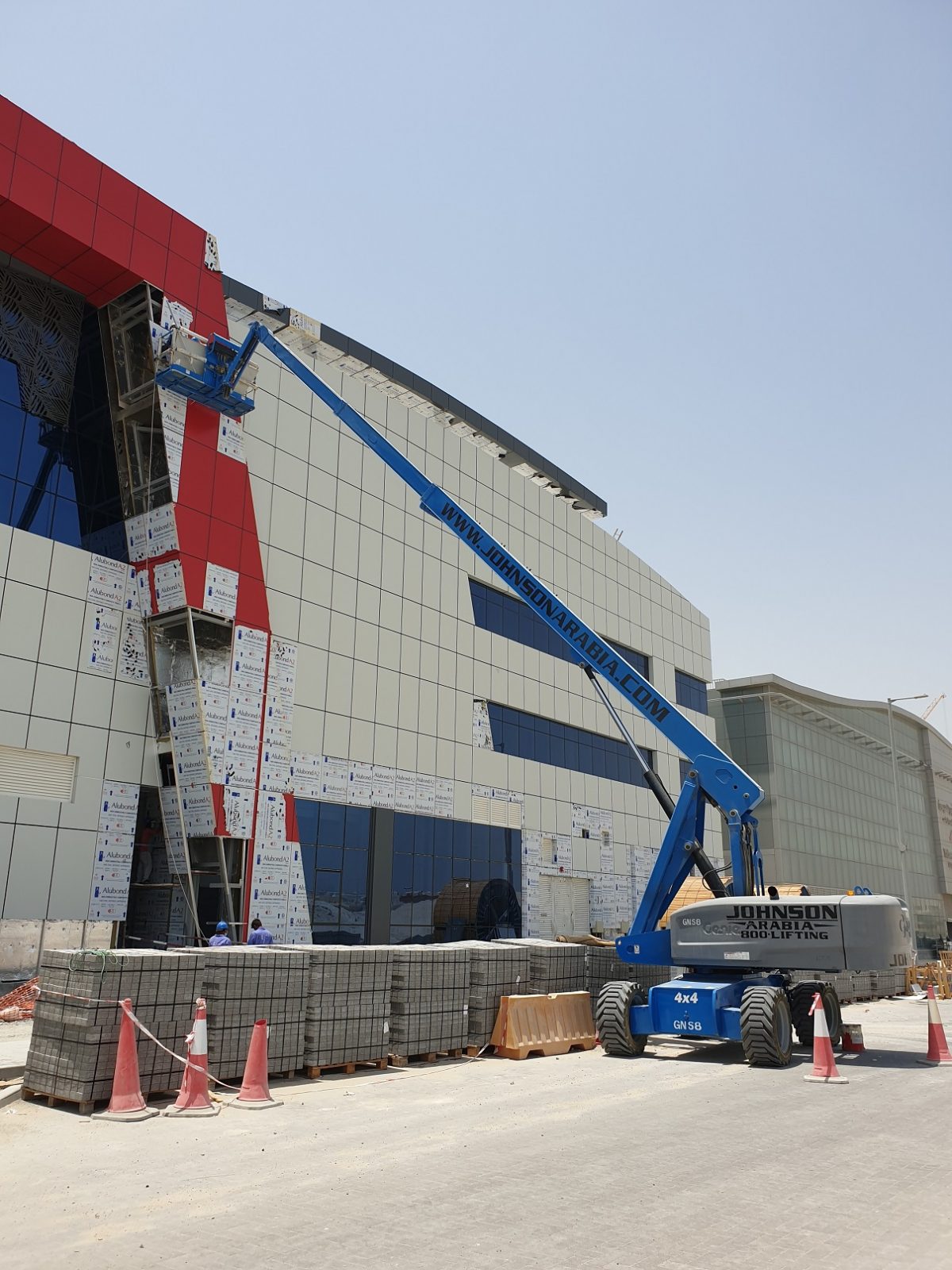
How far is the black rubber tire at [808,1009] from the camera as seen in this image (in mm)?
16047

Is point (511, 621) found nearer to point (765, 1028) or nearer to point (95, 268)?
point (95, 268)

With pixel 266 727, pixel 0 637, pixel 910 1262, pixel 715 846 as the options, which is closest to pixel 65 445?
pixel 0 637

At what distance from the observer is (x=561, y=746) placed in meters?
35.8

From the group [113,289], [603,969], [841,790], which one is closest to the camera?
[603,969]

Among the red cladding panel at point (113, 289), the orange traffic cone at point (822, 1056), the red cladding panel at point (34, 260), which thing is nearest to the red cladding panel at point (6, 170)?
the red cladding panel at point (34, 260)

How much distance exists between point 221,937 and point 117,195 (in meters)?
16.6

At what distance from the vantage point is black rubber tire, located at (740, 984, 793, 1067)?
14.0 m

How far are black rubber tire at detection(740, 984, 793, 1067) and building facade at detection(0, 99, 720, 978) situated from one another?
39.4 ft

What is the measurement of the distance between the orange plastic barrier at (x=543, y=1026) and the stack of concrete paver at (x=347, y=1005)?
252cm

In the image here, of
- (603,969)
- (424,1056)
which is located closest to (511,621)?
(603,969)

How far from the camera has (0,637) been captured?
63.8 feet

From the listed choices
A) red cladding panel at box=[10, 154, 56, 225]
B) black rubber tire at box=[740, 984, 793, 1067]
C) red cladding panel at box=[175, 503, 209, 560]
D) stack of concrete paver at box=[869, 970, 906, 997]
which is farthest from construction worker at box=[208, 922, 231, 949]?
stack of concrete paver at box=[869, 970, 906, 997]

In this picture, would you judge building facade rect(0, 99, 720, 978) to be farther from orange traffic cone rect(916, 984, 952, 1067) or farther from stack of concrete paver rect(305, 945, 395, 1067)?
orange traffic cone rect(916, 984, 952, 1067)

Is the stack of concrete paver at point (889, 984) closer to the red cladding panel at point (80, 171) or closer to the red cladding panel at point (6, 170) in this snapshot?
the red cladding panel at point (80, 171)
